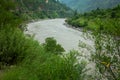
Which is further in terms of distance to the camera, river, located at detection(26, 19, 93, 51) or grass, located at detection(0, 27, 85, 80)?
river, located at detection(26, 19, 93, 51)

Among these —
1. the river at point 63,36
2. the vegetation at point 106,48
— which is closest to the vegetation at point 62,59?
the vegetation at point 106,48

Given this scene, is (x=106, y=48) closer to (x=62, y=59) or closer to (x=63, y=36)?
(x=62, y=59)

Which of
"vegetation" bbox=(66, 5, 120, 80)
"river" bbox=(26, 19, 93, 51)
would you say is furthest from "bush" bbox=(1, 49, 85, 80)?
"river" bbox=(26, 19, 93, 51)

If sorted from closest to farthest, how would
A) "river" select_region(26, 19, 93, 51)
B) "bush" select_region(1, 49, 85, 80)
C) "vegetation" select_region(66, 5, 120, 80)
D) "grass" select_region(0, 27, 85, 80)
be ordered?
"vegetation" select_region(66, 5, 120, 80), "bush" select_region(1, 49, 85, 80), "grass" select_region(0, 27, 85, 80), "river" select_region(26, 19, 93, 51)

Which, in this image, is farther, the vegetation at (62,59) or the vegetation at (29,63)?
the vegetation at (29,63)

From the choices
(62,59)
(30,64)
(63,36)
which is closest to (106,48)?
(62,59)

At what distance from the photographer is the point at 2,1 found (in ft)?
128

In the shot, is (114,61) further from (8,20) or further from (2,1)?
(2,1)

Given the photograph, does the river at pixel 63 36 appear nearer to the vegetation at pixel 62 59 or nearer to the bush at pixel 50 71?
the vegetation at pixel 62 59

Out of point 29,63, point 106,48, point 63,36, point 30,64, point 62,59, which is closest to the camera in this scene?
point 106,48

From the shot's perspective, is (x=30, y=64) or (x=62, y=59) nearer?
(x=62, y=59)

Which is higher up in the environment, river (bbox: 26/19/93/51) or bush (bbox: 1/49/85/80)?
river (bbox: 26/19/93/51)

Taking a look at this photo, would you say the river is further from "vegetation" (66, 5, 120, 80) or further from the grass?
"vegetation" (66, 5, 120, 80)

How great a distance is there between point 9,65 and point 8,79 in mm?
5230
